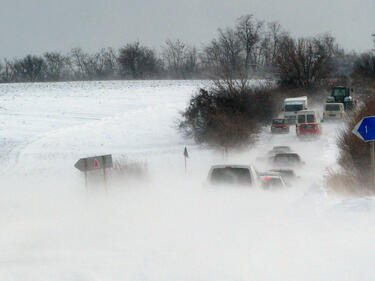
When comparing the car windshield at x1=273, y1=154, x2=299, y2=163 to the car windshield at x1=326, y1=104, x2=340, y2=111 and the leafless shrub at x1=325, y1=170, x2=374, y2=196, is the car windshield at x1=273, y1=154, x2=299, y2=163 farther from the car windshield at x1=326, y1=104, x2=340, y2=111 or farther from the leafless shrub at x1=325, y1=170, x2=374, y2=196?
the car windshield at x1=326, y1=104, x2=340, y2=111

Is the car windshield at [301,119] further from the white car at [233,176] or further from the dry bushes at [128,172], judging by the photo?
the white car at [233,176]

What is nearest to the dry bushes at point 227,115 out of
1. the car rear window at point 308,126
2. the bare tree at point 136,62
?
the car rear window at point 308,126

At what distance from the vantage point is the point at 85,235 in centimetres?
1036

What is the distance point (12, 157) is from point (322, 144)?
2247 cm

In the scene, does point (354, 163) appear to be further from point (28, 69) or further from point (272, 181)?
point (28, 69)

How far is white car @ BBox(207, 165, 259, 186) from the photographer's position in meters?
14.0

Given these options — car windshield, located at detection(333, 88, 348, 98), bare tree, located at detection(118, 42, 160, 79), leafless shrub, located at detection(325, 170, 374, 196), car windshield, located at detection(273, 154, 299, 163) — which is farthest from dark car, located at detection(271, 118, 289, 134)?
bare tree, located at detection(118, 42, 160, 79)

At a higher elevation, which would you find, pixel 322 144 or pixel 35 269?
pixel 35 269

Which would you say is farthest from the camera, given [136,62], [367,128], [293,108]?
[136,62]

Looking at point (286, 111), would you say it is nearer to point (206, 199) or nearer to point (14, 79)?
point (206, 199)

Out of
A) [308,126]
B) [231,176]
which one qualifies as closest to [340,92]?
[308,126]

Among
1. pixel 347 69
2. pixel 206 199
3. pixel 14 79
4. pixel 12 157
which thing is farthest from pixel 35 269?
pixel 14 79

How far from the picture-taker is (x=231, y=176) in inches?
557

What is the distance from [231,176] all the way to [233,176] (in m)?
0.06
